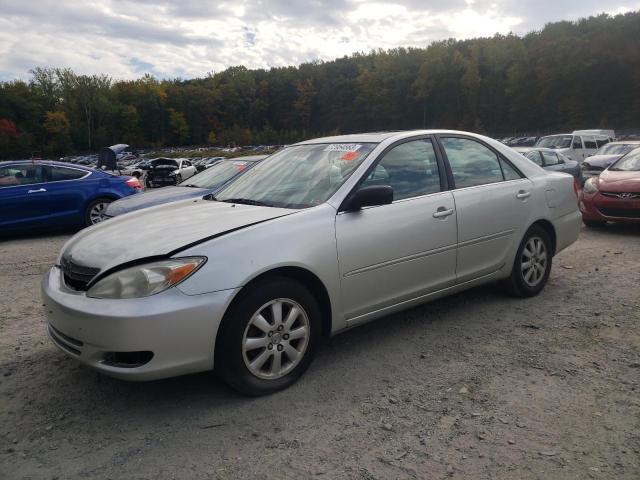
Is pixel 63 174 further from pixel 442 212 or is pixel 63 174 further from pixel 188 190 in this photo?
pixel 442 212

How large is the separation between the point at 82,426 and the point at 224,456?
887mm

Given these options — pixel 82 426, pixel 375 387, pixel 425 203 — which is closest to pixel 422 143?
pixel 425 203

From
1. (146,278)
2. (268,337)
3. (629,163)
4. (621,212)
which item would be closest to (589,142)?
(629,163)

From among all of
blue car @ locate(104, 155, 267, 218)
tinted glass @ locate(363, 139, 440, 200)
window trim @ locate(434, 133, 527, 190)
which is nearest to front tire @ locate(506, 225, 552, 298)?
window trim @ locate(434, 133, 527, 190)

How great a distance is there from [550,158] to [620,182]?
15.5 feet

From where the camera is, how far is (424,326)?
436 cm

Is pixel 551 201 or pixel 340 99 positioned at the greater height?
pixel 340 99

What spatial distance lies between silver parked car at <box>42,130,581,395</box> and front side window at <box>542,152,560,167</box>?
28.3ft

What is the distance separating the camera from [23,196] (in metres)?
9.23

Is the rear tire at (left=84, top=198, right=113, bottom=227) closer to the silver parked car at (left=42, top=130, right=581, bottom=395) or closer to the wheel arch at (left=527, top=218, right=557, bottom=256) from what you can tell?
the silver parked car at (left=42, top=130, right=581, bottom=395)

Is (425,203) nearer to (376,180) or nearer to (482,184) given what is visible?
(376,180)

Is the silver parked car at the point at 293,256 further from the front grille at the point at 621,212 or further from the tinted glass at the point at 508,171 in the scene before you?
the front grille at the point at 621,212

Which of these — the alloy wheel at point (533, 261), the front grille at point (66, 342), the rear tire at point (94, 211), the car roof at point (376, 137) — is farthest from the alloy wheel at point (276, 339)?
the rear tire at point (94, 211)

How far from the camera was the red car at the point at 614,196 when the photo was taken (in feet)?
26.8
